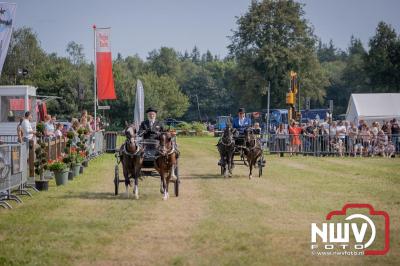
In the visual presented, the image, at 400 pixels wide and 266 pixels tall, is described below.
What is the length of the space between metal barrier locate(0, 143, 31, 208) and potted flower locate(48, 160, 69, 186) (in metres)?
1.68

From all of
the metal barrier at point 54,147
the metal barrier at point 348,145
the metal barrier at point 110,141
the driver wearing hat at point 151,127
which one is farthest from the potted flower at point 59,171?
the metal barrier at point 348,145

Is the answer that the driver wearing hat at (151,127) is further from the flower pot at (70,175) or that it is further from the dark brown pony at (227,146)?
the flower pot at (70,175)

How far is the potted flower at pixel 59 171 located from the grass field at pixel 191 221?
45cm

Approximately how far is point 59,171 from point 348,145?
20.2 metres

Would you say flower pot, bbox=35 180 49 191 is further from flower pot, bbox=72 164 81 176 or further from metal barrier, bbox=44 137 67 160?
flower pot, bbox=72 164 81 176

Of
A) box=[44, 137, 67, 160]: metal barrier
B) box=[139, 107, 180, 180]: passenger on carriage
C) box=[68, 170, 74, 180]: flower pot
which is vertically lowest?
box=[68, 170, 74, 180]: flower pot

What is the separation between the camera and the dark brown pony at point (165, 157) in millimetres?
15758

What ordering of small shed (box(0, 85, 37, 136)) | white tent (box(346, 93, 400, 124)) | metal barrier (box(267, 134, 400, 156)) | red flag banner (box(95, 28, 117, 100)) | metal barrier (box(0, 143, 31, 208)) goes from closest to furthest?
metal barrier (box(0, 143, 31, 208))
small shed (box(0, 85, 37, 136))
red flag banner (box(95, 28, 117, 100))
metal barrier (box(267, 134, 400, 156))
white tent (box(346, 93, 400, 124))

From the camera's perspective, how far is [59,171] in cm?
1942

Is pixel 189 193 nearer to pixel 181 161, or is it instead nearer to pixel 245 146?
pixel 245 146

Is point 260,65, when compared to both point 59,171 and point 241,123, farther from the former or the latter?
point 59,171

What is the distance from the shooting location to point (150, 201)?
50.6 feet

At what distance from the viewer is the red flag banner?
3322 centimetres

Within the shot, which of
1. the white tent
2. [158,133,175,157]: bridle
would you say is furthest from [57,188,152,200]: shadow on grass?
the white tent
